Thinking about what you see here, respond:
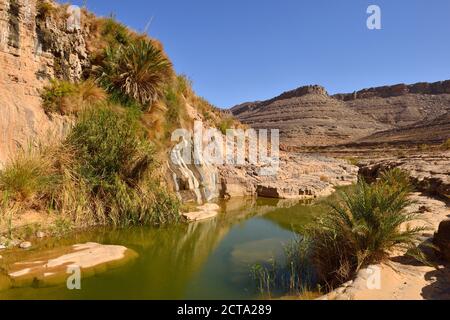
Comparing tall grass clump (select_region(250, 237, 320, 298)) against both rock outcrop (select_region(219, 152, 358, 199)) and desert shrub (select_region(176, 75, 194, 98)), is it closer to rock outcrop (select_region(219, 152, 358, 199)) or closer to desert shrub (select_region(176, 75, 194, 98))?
rock outcrop (select_region(219, 152, 358, 199))

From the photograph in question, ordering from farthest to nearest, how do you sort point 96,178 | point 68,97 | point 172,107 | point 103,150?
point 172,107 → point 68,97 → point 103,150 → point 96,178

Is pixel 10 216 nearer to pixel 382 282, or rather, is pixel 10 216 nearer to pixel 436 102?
pixel 382 282

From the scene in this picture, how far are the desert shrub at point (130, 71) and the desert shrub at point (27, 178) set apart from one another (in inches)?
146

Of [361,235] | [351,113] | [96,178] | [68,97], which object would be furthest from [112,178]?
[351,113]

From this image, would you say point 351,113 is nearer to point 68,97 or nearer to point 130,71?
point 130,71

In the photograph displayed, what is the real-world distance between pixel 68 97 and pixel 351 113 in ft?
285

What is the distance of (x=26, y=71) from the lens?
840 centimetres

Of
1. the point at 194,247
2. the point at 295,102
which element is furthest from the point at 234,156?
the point at 295,102

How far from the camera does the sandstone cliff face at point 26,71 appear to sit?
757cm

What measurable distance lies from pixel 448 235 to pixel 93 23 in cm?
1134

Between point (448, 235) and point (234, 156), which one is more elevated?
point (234, 156)

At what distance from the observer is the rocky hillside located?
71188mm

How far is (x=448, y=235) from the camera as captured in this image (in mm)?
4246
